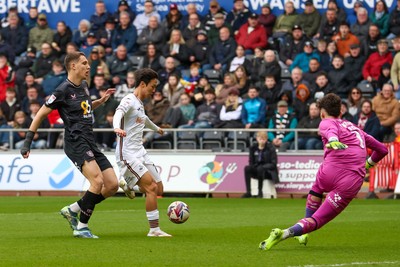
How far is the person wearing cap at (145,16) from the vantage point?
32.3 meters

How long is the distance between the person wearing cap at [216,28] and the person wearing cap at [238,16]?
0.71 feet

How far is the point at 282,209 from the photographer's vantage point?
21750 mm

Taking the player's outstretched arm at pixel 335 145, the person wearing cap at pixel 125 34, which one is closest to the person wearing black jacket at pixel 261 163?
the person wearing cap at pixel 125 34

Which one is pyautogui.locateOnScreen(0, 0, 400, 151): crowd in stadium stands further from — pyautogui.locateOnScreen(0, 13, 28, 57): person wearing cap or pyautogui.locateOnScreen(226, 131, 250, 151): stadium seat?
pyautogui.locateOnScreen(226, 131, 250, 151): stadium seat

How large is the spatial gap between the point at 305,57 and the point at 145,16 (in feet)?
19.2

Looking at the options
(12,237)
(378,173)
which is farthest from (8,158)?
(12,237)

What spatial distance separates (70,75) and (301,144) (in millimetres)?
12705

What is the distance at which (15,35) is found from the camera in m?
34.0

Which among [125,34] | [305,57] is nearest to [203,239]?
[305,57]

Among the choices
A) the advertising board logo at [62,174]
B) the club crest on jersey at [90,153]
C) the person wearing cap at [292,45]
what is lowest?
the advertising board logo at [62,174]

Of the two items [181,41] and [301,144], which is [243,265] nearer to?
[301,144]

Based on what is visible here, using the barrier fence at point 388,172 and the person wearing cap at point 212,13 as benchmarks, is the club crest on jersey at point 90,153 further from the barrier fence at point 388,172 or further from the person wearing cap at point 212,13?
the person wearing cap at point 212,13

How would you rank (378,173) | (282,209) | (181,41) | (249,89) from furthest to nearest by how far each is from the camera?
1. (181,41)
2. (249,89)
3. (378,173)
4. (282,209)

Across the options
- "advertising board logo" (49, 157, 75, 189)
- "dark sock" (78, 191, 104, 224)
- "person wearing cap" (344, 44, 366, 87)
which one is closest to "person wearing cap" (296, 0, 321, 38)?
"person wearing cap" (344, 44, 366, 87)
